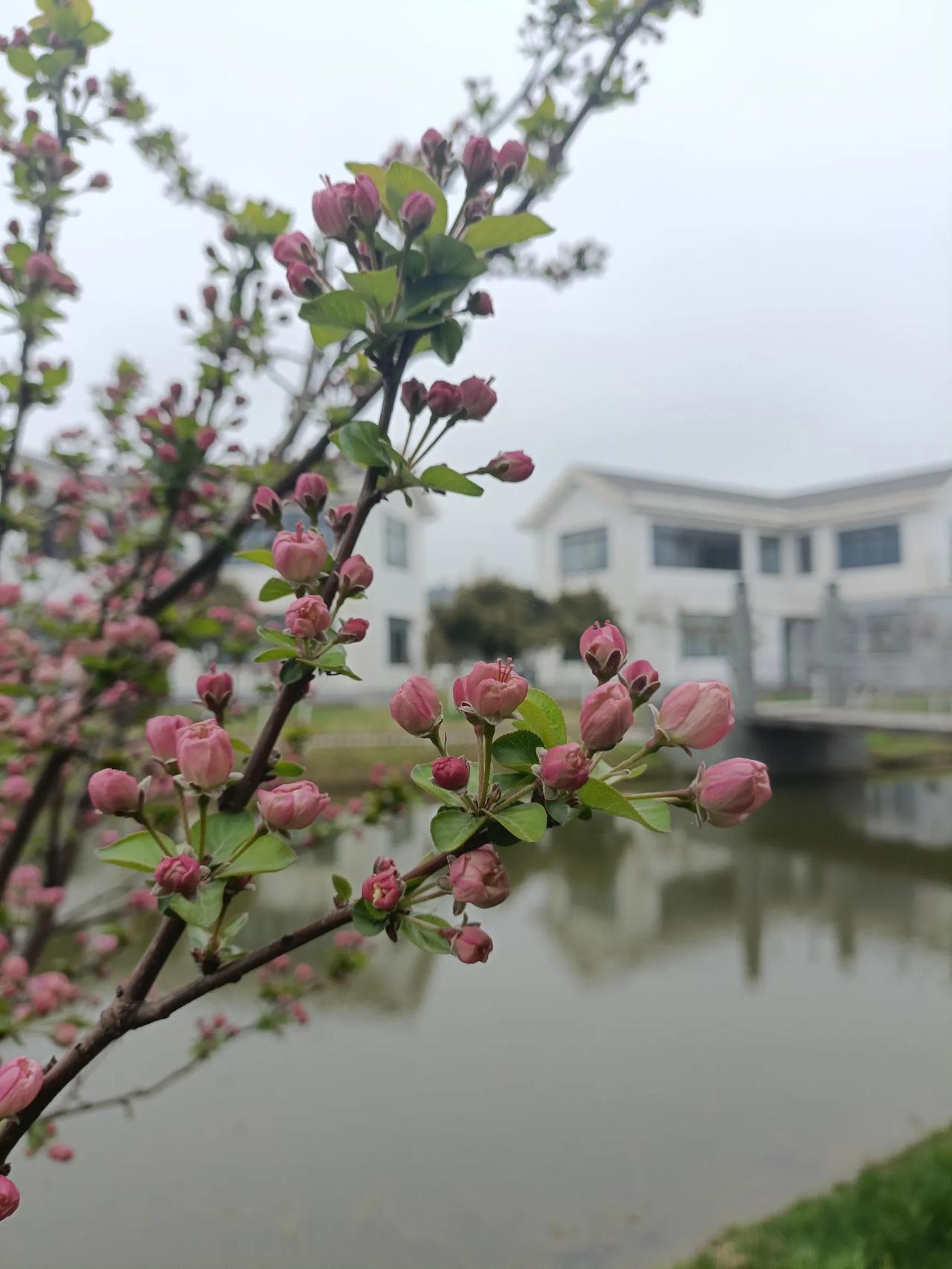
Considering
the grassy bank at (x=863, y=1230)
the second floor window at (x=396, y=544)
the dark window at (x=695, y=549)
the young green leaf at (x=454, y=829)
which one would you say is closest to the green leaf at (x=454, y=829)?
the young green leaf at (x=454, y=829)

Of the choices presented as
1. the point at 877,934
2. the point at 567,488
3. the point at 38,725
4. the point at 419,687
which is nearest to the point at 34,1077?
the point at 419,687

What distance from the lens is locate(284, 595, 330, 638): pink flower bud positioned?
0.44m

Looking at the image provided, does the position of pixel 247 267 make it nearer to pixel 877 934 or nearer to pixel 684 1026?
pixel 684 1026

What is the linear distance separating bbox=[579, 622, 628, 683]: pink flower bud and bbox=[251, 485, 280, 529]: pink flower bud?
0.81ft

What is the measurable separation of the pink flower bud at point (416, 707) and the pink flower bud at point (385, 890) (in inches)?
2.8

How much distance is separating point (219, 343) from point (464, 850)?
1.27m

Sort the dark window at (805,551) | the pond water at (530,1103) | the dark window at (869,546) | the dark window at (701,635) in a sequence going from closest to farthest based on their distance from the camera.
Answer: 1. the pond water at (530,1103)
2. the dark window at (701,635)
3. the dark window at (869,546)
4. the dark window at (805,551)

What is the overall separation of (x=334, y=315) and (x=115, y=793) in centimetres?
30

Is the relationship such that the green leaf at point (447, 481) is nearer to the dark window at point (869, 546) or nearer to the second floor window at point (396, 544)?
the second floor window at point (396, 544)

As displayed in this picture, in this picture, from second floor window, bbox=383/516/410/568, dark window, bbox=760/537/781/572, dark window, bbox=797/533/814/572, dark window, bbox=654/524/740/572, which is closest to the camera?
second floor window, bbox=383/516/410/568

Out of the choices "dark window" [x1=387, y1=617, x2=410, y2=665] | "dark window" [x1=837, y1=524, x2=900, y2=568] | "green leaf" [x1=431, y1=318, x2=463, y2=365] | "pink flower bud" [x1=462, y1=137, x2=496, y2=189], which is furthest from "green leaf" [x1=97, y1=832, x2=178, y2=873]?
"dark window" [x1=837, y1=524, x2=900, y2=568]

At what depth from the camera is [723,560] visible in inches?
624

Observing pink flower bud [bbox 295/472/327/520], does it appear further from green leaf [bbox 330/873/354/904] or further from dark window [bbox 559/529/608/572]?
dark window [bbox 559/529/608/572]

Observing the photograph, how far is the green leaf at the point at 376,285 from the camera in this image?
0.48m
